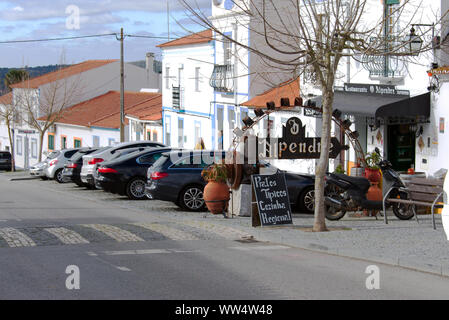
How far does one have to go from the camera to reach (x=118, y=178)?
71.7 feet

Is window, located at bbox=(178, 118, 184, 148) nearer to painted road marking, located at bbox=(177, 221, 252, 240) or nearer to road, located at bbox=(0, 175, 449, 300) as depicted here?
road, located at bbox=(0, 175, 449, 300)

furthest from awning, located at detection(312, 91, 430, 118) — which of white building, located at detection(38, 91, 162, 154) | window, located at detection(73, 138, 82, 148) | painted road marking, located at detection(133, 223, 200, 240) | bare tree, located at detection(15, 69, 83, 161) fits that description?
bare tree, located at detection(15, 69, 83, 161)

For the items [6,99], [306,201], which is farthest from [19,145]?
[306,201]

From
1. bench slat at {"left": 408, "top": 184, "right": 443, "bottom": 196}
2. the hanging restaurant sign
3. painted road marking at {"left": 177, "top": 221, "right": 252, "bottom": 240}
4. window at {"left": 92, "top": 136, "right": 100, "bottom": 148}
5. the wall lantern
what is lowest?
painted road marking at {"left": 177, "top": 221, "right": 252, "bottom": 240}

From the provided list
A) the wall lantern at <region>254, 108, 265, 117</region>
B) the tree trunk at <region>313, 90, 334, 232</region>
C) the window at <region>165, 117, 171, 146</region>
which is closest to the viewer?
the tree trunk at <region>313, 90, 334, 232</region>

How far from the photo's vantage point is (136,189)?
2212cm

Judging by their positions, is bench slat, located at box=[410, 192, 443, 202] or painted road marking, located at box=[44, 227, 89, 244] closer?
painted road marking, located at box=[44, 227, 89, 244]

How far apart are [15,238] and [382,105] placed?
10124mm

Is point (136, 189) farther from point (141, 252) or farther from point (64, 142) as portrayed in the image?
point (64, 142)

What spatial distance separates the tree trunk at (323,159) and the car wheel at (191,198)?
5321 millimetres

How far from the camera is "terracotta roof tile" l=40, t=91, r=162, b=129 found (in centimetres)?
5153

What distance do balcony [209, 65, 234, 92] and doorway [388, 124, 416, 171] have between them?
12.0m

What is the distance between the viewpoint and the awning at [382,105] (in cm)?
1819
